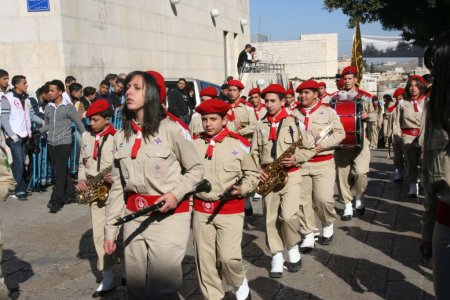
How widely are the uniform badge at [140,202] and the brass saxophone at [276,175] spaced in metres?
2.18

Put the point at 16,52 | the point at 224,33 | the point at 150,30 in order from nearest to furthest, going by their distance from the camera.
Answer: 1. the point at 16,52
2. the point at 150,30
3. the point at 224,33

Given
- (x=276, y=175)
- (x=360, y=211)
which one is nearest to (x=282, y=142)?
(x=276, y=175)

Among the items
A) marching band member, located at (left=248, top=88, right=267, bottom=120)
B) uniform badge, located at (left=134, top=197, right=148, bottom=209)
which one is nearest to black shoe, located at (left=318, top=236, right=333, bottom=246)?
uniform badge, located at (left=134, top=197, right=148, bottom=209)

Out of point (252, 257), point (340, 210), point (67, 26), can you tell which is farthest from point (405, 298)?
point (67, 26)

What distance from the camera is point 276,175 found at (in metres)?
6.10

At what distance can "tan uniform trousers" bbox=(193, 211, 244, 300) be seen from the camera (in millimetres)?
5004

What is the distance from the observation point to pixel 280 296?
18.2 ft

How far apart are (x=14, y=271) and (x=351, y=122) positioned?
16.6 ft

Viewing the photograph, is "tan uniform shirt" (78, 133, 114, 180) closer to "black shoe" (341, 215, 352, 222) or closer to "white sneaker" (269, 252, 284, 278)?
"white sneaker" (269, 252, 284, 278)

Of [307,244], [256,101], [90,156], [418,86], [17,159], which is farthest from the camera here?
[256,101]

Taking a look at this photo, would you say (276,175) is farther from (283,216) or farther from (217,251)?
(217,251)

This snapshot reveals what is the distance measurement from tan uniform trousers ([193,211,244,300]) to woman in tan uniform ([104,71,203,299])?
0.92 meters

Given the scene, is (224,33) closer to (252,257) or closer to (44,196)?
(44,196)

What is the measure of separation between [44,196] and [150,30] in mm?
9150
